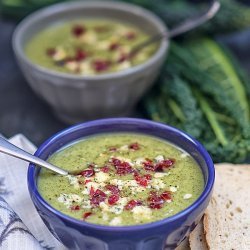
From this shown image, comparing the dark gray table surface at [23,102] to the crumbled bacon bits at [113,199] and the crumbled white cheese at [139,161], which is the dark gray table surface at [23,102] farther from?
the crumbled bacon bits at [113,199]

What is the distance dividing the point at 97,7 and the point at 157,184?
6.29 ft

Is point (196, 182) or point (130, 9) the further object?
point (130, 9)

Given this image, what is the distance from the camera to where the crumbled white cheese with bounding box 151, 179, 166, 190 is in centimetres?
241

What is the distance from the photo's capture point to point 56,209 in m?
2.31

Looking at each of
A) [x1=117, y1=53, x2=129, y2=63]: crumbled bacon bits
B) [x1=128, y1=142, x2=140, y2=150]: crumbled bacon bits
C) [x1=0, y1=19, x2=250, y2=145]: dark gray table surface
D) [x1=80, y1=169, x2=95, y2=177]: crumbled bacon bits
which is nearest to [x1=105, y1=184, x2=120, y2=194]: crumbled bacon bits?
[x1=80, y1=169, x2=95, y2=177]: crumbled bacon bits

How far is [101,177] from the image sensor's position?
245 centimetres

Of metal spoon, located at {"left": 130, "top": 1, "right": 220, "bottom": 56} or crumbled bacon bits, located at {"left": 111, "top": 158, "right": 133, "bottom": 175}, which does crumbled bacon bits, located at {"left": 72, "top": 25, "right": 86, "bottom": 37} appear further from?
crumbled bacon bits, located at {"left": 111, "top": 158, "right": 133, "bottom": 175}

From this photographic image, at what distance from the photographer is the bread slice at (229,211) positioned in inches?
97.8

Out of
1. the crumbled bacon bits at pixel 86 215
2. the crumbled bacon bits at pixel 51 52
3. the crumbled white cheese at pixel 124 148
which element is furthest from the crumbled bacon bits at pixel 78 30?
the crumbled bacon bits at pixel 86 215

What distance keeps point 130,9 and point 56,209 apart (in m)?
1.98

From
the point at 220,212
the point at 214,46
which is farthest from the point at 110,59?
the point at 220,212

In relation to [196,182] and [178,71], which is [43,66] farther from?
[196,182]

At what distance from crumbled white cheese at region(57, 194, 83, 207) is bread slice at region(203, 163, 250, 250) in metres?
0.55

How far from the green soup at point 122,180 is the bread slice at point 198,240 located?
0.69ft
